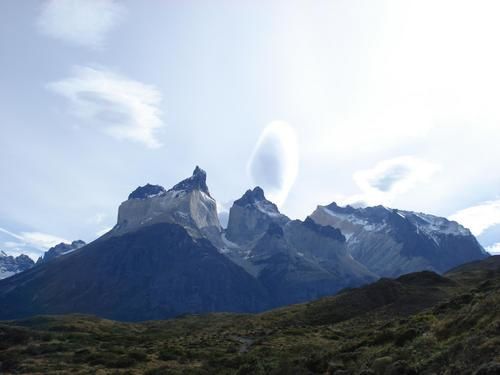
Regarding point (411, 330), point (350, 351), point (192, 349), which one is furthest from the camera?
point (192, 349)

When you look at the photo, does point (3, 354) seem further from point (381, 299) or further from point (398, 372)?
point (381, 299)

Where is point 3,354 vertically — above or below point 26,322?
below

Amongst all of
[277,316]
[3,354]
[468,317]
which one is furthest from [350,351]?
[277,316]

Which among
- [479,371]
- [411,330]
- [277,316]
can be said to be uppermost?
[277,316]

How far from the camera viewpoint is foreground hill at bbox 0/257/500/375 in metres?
26.7

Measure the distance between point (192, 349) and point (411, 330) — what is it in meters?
36.1

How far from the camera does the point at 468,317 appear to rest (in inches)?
1371

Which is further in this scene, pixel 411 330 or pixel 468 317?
pixel 411 330

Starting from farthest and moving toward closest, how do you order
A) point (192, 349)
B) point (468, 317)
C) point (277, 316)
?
1. point (277, 316)
2. point (192, 349)
3. point (468, 317)

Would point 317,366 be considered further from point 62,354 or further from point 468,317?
point 62,354

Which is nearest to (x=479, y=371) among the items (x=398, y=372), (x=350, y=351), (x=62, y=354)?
(x=398, y=372)

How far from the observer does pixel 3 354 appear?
200ft

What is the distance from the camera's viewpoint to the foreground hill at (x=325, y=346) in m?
26.7

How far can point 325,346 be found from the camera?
56.7m
